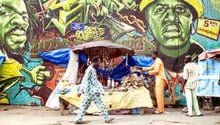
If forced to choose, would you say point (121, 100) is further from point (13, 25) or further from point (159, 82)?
point (13, 25)

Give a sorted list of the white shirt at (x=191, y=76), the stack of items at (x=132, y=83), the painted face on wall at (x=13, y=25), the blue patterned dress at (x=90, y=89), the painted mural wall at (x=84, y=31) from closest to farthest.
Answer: the blue patterned dress at (x=90, y=89)
the white shirt at (x=191, y=76)
the stack of items at (x=132, y=83)
the painted mural wall at (x=84, y=31)
the painted face on wall at (x=13, y=25)

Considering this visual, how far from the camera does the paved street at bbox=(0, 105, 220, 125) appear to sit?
11773 mm

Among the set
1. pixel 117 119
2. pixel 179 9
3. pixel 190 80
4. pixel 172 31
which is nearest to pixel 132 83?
pixel 117 119

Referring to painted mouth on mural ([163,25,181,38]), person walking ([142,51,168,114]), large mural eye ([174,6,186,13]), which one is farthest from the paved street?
large mural eye ([174,6,186,13])

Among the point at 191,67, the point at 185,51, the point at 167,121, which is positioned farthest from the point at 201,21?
the point at 167,121

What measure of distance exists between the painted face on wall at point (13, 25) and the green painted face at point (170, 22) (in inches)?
184

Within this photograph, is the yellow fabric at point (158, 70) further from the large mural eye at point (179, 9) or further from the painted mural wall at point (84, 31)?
the large mural eye at point (179, 9)

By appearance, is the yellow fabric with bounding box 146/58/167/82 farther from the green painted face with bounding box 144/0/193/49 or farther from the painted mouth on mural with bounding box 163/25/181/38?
the painted mouth on mural with bounding box 163/25/181/38

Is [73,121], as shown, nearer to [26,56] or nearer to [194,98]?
[194,98]

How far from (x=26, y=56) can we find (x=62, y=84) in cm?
344

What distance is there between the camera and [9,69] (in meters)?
16.8

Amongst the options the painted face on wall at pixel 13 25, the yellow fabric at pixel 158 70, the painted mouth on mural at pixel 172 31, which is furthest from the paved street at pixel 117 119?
the painted face on wall at pixel 13 25

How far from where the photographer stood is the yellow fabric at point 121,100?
13047 mm

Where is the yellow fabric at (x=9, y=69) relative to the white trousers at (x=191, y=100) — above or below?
above
